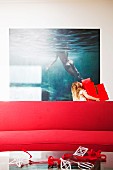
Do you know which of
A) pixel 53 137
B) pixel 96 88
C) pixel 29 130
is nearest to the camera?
pixel 53 137

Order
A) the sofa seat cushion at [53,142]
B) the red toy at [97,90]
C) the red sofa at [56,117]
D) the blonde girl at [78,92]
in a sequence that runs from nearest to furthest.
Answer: the sofa seat cushion at [53,142] → the red sofa at [56,117] → the red toy at [97,90] → the blonde girl at [78,92]

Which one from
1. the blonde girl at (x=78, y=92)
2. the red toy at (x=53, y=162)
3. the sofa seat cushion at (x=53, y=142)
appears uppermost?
the blonde girl at (x=78, y=92)

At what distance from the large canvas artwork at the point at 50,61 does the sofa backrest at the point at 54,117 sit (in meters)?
1.08

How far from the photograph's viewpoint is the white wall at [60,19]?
5.00 m

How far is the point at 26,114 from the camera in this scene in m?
3.94

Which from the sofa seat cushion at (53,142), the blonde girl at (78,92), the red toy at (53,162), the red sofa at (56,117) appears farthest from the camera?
the blonde girl at (78,92)

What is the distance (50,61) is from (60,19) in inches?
28.2

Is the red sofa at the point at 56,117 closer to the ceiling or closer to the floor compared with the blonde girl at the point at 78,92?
closer to the floor

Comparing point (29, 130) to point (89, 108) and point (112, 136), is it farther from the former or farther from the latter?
point (112, 136)

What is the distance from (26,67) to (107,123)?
1.76 meters

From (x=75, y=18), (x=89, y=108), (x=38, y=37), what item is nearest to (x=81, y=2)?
(x=75, y=18)

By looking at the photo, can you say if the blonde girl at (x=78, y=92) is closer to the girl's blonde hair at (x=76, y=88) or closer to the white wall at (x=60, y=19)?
the girl's blonde hair at (x=76, y=88)

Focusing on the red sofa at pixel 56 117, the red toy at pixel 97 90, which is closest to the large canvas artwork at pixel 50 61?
the red toy at pixel 97 90

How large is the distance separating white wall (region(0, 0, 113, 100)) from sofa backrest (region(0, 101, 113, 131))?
1.14 m
